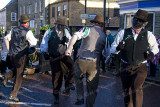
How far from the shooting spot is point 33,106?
596cm

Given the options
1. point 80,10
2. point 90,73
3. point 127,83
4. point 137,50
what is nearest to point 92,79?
point 90,73

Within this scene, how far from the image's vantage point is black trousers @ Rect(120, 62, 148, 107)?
466cm

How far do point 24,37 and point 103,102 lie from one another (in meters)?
2.44

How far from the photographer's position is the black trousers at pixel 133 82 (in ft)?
15.3

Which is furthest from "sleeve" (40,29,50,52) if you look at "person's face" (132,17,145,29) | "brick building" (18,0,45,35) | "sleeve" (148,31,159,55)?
"brick building" (18,0,45,35)

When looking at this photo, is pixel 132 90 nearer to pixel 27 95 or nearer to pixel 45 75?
pixel 27 95

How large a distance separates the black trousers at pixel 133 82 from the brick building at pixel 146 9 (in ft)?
32.1

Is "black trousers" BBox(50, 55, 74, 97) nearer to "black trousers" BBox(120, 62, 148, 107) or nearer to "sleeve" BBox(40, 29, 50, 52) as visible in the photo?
"sleeve" BBox(40, 29, 50, 52)

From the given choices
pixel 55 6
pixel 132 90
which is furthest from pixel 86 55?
pixel 55 6

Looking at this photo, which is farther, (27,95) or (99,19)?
(27,95)

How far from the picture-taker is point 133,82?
4703mm

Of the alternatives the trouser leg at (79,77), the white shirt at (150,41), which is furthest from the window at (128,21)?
the white shirt at (150,41)

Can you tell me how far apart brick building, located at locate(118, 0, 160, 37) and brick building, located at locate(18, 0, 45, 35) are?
25599 mm

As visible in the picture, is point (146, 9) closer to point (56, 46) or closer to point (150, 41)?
point (56, 46)
